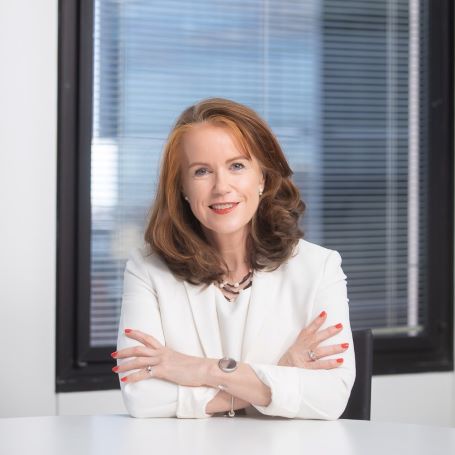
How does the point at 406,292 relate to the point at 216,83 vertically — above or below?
below

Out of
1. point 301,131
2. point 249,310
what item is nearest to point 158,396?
point 249,310

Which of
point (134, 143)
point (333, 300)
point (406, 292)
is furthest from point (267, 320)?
point (406, 292)

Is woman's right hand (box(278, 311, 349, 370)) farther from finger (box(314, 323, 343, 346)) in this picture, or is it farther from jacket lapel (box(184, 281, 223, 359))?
jacket lapel (box(184, 281, 223, 359))

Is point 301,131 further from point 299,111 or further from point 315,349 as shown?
point 315,349

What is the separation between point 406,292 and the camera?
349 centimetres

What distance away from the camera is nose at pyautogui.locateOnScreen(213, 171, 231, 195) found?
1.91 m

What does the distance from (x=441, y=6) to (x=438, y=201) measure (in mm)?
837

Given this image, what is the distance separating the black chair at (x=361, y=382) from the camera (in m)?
2.04

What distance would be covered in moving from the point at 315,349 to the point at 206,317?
0.93 ft

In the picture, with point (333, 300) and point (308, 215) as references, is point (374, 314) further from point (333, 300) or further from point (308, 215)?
point (333, 300)

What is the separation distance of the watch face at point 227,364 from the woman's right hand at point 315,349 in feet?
0.47

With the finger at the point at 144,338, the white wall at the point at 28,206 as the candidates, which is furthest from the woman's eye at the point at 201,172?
the white wall at the point at 28,206

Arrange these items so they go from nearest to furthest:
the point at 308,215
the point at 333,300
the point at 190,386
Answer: the point at 190,386
the point at 333,300
the point at 308,215

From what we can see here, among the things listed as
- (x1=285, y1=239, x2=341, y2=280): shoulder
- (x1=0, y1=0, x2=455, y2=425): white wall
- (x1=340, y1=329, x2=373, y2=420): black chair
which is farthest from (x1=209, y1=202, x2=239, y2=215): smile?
(x1=0, y1=0, x2=455, y2=425): white wall
